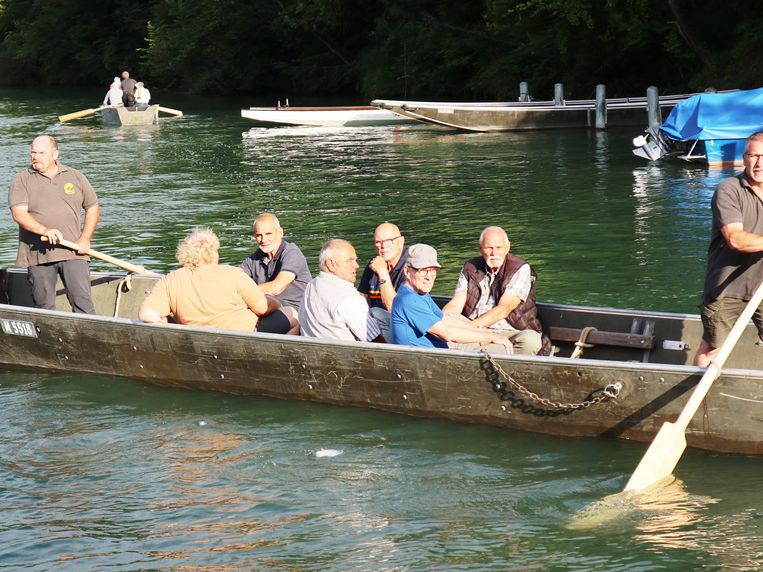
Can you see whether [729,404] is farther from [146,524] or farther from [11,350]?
[11,350]

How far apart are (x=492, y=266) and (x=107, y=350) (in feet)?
10.1

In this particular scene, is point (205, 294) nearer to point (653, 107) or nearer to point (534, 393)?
point (534, 393)

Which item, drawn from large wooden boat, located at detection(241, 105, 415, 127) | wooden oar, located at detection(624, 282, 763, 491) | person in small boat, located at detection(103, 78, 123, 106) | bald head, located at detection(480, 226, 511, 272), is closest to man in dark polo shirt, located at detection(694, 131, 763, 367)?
wooden oar, located at detection(624, 282, 763, 491)

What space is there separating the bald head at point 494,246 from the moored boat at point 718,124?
12.7 meters

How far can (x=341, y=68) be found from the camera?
146ft

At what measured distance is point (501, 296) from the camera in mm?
8414

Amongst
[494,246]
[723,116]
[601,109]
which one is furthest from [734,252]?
[601,109]

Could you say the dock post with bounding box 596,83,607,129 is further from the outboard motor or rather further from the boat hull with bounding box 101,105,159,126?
the boat hull with bounding box 101,105,159,126

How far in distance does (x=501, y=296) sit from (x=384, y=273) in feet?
2.75

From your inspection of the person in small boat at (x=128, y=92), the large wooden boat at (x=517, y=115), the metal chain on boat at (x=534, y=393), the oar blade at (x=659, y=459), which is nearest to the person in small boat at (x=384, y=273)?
the metal chain on boat at (x=534, y=393)

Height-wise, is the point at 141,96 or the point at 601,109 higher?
the point at 141,96

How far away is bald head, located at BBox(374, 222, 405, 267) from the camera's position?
858 centimetres

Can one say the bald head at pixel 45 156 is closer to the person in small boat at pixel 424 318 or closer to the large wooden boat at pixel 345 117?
the person in small boat at pixel 424 318

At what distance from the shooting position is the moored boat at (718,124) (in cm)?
2009
